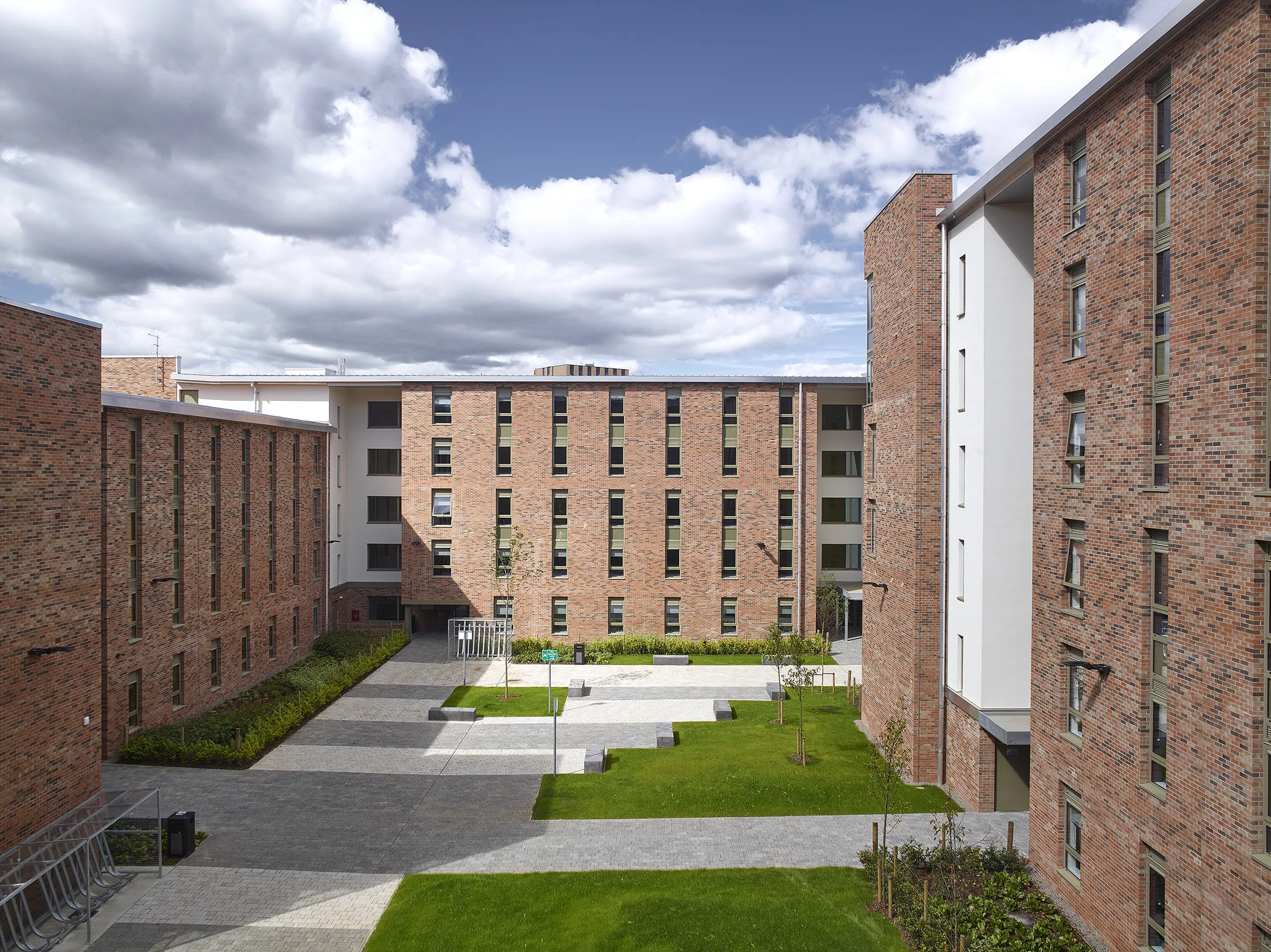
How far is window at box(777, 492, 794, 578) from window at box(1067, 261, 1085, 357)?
21526 millimetres

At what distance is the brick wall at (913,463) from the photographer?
1808 centimetres

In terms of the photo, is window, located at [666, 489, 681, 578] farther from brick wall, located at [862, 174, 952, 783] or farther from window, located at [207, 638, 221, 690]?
window, located at [207, 638, 221, 690]

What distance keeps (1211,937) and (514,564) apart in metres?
27.6

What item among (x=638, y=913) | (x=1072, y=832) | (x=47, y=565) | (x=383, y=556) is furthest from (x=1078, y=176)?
(x=383, y=556)

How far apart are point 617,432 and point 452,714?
49.1ft

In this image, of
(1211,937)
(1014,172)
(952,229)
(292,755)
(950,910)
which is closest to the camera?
(1211,937)

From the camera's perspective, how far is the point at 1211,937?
9.09 meters

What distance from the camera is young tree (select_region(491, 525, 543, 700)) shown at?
1303 inches

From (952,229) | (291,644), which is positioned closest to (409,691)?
(291,644)

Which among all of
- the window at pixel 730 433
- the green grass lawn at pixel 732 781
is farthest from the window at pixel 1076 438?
the window at pixel 730 433

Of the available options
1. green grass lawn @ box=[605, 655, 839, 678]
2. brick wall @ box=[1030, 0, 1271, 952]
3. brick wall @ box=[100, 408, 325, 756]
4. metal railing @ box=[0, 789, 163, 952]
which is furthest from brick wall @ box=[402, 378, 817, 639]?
brick wall @ box=[1030, 0, 1271, 952]

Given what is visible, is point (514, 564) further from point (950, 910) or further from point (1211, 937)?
point (1211, 937)

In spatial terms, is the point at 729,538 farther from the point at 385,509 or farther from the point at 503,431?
the point at 385,509

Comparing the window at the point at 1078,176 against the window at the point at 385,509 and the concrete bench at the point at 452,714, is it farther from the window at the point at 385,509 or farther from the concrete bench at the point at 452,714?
the window at the point at 385,509
